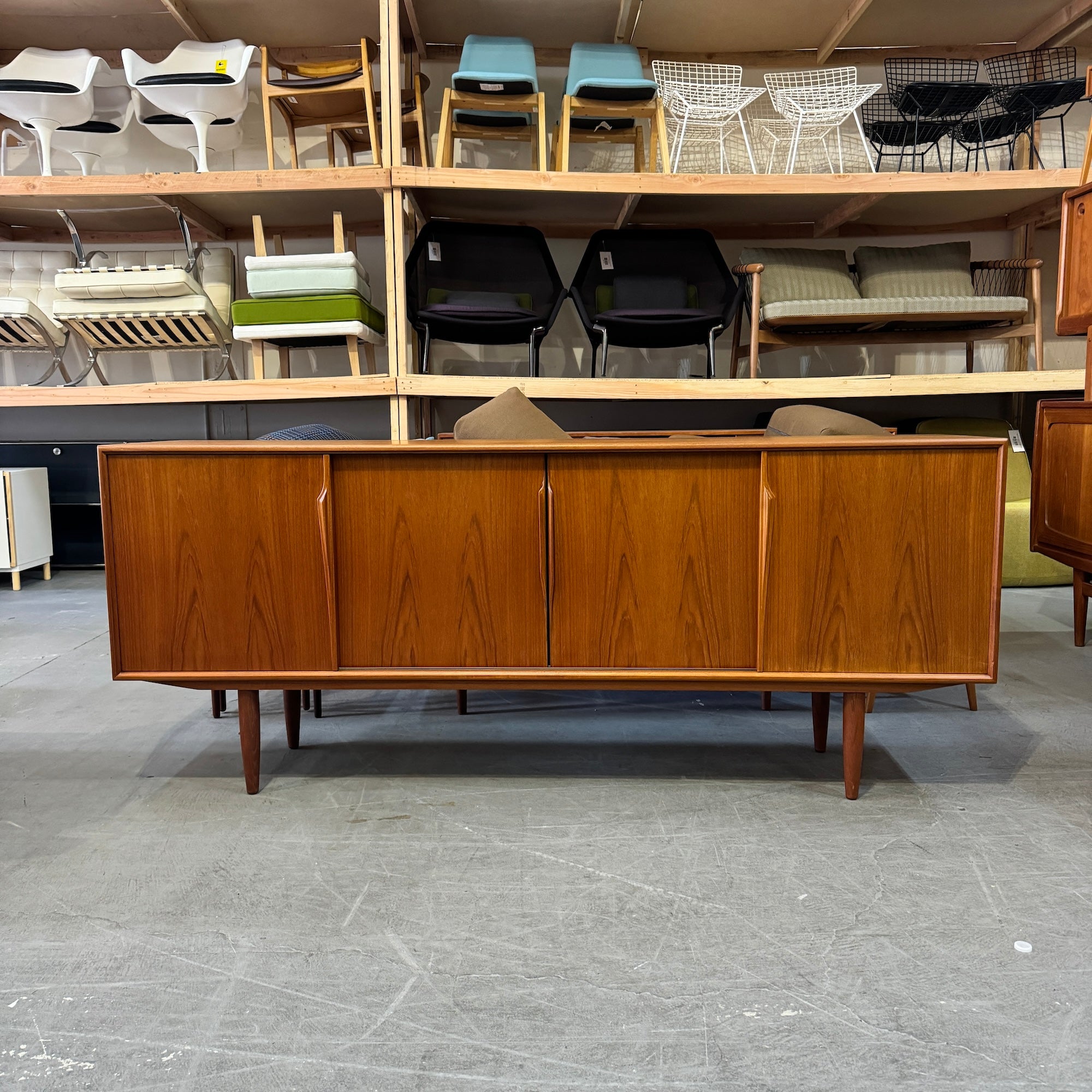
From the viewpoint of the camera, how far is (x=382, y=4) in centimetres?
372

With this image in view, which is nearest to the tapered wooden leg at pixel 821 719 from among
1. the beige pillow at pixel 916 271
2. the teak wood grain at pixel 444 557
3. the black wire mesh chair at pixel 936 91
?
the teak wood grain at pixel 444 557

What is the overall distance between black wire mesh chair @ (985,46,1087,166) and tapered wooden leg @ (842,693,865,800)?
367cm

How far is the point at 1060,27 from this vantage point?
448 cm

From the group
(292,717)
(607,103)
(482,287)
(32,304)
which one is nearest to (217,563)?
(292,717)

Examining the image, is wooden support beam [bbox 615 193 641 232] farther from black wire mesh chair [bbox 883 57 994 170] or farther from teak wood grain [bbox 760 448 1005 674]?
teak wood grain [bbox 760 448 1005 674]

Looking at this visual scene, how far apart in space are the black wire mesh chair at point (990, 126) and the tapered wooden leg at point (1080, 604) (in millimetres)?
1830

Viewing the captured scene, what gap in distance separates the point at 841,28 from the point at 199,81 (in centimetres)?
332

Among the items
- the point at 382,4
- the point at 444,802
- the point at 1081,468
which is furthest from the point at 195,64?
the point at 1081,468

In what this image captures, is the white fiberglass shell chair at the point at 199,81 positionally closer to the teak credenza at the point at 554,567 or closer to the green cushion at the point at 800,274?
the green cushion at the point at 800,274

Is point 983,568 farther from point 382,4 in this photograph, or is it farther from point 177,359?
point 177,359

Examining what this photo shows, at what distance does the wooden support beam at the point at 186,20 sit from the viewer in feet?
13.7

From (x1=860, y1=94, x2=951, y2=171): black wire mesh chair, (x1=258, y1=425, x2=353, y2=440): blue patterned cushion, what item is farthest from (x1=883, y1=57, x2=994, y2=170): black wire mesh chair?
(x1=258, y1=425, x2=353, y2=440): blue patterned cushion

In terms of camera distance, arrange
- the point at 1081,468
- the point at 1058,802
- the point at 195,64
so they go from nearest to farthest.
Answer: the point at 1058,802 → the point at 1081,468 → the point at 195,64

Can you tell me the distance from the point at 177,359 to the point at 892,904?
4.85 m
